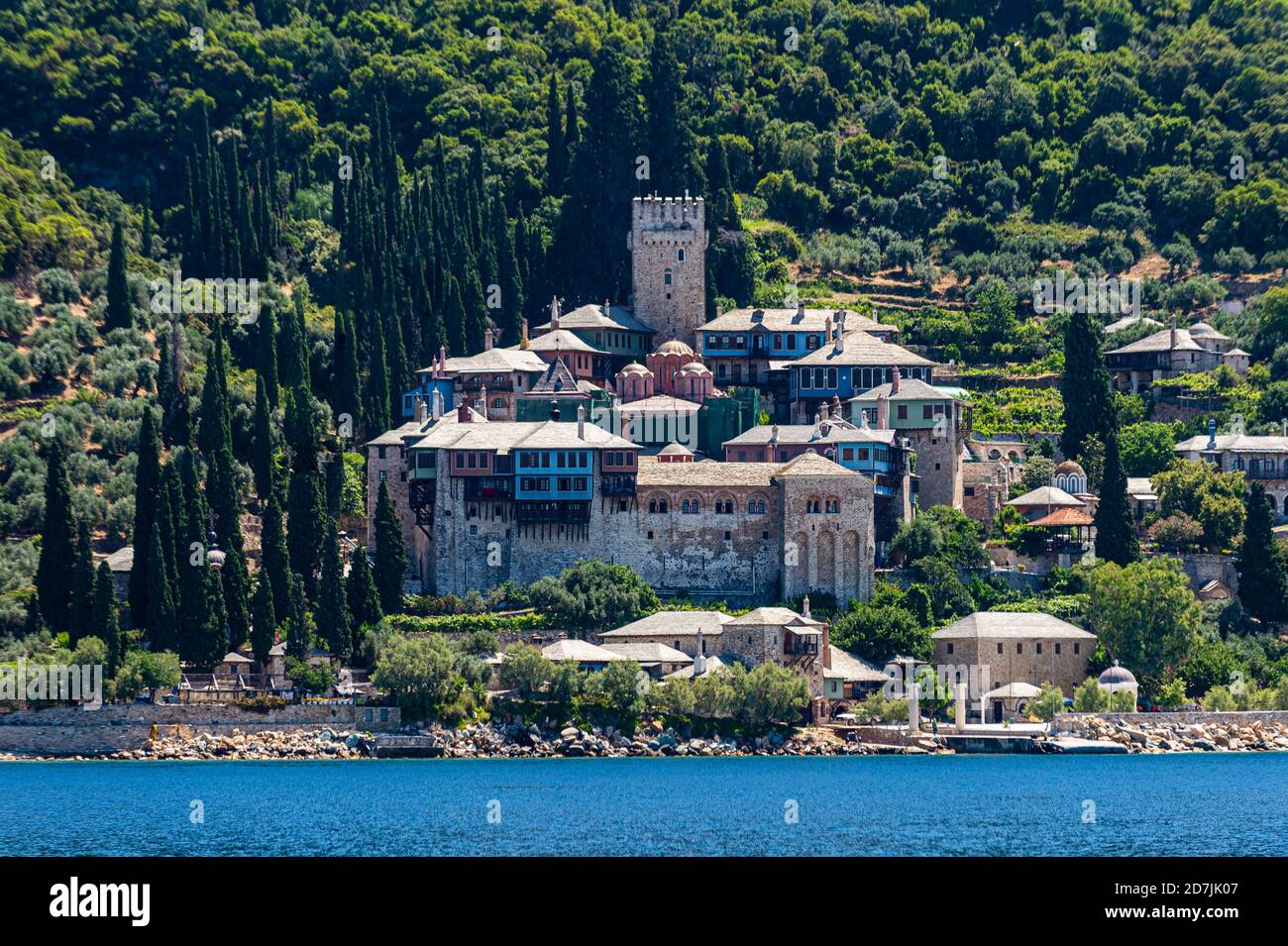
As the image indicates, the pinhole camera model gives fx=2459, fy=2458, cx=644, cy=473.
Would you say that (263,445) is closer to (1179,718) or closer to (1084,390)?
(1084,390)

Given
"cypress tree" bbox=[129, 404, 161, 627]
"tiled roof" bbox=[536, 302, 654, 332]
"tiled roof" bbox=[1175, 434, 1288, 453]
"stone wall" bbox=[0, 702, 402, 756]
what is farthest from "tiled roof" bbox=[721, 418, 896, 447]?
"cypress tree" bbox=[129, 404, 161, 627]

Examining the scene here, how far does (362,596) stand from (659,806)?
23566 mm

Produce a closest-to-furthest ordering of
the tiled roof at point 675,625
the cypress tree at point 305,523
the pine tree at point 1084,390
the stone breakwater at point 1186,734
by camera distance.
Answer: the stone breakwater at point 1186,734 < the tiled roof at point 675,625 < the cypress tree at point 305,523 < the pine tree at point 1084,390

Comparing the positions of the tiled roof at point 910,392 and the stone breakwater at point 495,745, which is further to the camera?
the tiled roof at point 910,392

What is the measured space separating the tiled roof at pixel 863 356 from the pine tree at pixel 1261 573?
15.1m

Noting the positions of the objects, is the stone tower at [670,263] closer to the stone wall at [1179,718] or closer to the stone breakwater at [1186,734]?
the stone wall at [1179,718]

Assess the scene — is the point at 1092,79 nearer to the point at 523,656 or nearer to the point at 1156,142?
the point at 1156,142

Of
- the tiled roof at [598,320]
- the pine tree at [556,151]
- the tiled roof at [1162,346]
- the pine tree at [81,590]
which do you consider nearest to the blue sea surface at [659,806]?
the pine tree at [81,590]

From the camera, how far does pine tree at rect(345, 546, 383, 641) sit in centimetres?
7856

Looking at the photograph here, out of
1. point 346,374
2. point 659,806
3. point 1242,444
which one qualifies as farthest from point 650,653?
point 1242,444

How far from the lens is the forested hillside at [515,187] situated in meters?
91.6

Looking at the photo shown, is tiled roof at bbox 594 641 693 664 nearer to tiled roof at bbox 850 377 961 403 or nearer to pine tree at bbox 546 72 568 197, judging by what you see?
tiled roof at bbox 850 377 961 403

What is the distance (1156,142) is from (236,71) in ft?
157

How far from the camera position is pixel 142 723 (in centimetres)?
7494
